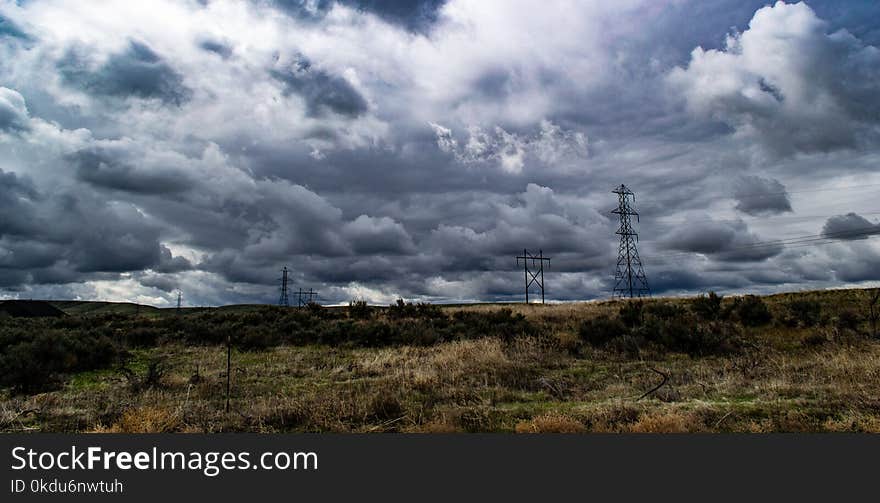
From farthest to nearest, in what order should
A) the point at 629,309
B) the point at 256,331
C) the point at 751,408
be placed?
1. the point at 629,309
2. the point at 256,331
3. the point at 751,408

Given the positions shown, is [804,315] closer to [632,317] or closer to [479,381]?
[632,317]

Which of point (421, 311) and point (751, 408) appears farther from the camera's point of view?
point (421, 311)

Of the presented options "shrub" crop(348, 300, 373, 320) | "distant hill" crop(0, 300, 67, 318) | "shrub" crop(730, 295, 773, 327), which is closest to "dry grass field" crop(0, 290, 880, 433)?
"shrub" crop(730, 295, 773, 327)

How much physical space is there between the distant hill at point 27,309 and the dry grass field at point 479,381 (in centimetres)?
6666

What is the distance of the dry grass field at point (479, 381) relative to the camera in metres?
9.14

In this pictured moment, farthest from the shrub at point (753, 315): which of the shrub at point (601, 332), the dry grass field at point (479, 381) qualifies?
the shrub at point (601, 332)

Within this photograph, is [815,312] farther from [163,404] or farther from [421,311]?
[163,404]

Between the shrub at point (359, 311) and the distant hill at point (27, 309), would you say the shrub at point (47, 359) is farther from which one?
the distant hill at point (27, 309)

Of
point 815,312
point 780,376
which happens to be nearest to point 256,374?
point 780,376

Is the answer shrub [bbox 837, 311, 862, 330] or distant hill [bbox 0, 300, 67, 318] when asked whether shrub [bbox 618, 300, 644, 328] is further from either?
distant hill [bbox 0, 300, 67, 318]

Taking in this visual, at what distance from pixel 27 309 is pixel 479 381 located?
9359 cm

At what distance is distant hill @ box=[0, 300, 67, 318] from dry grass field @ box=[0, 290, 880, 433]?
2625 inches

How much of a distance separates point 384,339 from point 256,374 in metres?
9.74

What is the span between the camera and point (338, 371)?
16.0m
